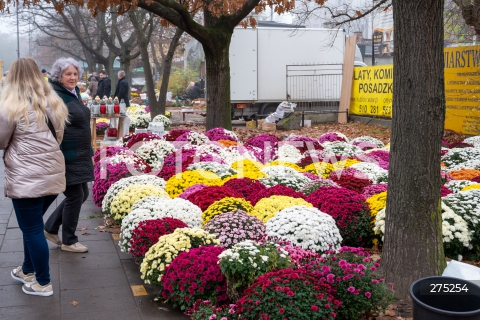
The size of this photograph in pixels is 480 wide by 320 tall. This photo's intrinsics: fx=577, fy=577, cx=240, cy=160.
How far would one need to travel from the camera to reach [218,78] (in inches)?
496

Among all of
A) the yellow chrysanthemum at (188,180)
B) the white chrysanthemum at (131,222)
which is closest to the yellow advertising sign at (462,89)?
the yellow chrysanthemum at (188,180)

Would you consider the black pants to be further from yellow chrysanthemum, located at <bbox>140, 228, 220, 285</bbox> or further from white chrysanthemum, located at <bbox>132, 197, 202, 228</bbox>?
yellow chrysanthemum, located at <bbox>140, 228, 220, 285</bbox>

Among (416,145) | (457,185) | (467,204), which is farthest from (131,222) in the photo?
(457,185)

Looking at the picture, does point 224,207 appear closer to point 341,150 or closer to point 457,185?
point 457,185

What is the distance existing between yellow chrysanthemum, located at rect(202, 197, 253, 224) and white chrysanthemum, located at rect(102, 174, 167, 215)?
1620 millimetres

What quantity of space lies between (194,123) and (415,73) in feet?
59.6

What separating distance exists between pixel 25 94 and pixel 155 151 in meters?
5.17

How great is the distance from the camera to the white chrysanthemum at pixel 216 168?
812cm

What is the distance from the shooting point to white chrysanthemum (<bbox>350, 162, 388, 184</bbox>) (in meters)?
7.92

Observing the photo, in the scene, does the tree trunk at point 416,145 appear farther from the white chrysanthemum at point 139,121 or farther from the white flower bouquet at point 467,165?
the white chrysanthemum at point 139,121

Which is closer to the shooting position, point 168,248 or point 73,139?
point 168,248

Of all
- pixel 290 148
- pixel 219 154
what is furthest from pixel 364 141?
pixel 219 154

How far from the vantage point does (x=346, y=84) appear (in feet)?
69.0

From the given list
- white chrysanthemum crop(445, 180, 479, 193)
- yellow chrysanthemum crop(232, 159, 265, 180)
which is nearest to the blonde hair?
yellow chrysanthemum crop(232, 159, 265, 180)
